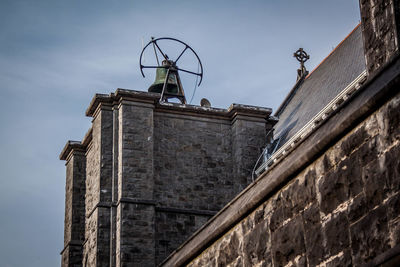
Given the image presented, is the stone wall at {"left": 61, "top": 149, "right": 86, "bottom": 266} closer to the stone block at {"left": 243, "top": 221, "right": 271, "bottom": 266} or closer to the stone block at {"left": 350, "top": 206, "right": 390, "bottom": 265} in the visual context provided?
the stone block at {"left": 243, "top": 221, "right": 271, "bottom": 266}

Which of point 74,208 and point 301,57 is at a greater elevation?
point 301,57

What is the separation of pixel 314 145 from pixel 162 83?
15316 millimetres

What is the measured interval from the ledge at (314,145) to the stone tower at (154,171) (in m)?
7.57

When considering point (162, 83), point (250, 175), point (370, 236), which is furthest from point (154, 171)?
point (370, 236)

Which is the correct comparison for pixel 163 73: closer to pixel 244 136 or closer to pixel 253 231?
pixel 244 136

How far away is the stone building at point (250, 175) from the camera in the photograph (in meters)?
7.68

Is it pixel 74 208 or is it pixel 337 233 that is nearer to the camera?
pixel 337 233

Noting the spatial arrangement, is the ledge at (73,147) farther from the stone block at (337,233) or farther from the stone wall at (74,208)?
the stone block at (337,233)

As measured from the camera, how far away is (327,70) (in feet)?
77.6

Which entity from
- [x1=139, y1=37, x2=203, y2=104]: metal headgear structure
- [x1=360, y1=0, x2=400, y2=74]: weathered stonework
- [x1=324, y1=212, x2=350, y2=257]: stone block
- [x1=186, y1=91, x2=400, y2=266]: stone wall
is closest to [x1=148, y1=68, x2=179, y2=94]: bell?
[x1=139, y1=37, x2=203, y2=104]: metal headgear structure

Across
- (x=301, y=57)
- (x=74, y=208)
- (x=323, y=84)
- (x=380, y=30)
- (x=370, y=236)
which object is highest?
(x=301, y=57)

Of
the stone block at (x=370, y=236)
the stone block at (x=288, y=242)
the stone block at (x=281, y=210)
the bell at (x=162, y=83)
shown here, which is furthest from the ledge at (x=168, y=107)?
the stone block at (x=370, y=236)

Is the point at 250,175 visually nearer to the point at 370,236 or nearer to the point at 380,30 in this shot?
the point at 380,30

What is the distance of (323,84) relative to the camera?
74.8 ft
